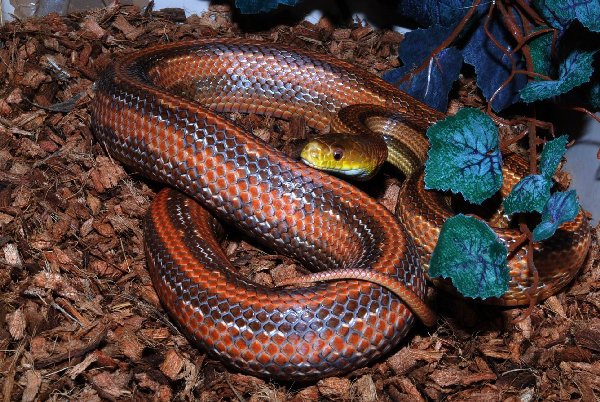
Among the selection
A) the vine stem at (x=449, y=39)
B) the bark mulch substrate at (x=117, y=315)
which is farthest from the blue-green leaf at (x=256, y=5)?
the vine stem at (x=449, y=39)

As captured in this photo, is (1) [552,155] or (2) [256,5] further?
(2) [256,5]

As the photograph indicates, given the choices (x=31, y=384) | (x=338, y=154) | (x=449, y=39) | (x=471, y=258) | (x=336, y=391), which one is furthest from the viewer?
(x=449, y=39)

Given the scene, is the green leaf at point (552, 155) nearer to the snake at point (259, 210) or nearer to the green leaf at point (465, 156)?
the green leaf at point (465, 156)

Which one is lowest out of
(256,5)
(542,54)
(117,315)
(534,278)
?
(117,315)

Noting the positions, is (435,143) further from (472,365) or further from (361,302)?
(472,365)

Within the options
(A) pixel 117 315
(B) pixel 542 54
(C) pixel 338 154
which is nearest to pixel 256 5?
(C) pixel 338 154

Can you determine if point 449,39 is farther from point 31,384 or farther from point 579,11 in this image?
point 31,384

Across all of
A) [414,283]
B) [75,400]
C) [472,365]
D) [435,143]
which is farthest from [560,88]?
[75,400]
